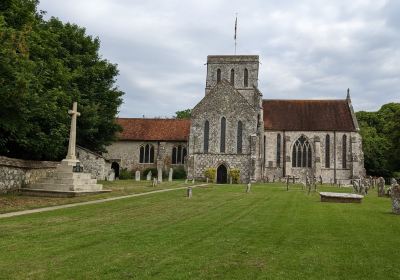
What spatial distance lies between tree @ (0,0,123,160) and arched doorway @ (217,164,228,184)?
40.7ft

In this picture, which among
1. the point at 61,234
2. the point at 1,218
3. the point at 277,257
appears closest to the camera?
the point at 277,257

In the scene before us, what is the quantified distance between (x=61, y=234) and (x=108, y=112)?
1140 inches

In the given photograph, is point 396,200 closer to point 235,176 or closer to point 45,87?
point 45,87

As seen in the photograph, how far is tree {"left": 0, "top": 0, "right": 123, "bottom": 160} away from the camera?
17250 mm

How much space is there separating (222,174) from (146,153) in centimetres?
993

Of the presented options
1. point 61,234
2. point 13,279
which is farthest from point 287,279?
point 61,234

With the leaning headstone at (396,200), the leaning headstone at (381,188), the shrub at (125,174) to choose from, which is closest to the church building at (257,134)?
the shrub at (125,174)

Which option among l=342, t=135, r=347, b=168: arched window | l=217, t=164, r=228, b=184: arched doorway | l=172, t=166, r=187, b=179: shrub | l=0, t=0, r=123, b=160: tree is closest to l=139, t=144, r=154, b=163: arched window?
l=172, t=166, r=187, b=179: shrub

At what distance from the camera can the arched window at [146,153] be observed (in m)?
50.4

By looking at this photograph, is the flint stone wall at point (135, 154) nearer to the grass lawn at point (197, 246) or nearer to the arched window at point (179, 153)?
the arched window at point (179, 153)

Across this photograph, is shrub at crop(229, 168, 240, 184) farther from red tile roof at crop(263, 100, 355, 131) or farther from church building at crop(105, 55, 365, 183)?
red tile roof at crop(263, 100, 355, 131)

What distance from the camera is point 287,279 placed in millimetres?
6766

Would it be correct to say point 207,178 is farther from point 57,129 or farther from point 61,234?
point 61,234

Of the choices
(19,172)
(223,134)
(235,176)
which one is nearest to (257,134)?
(223,134)
